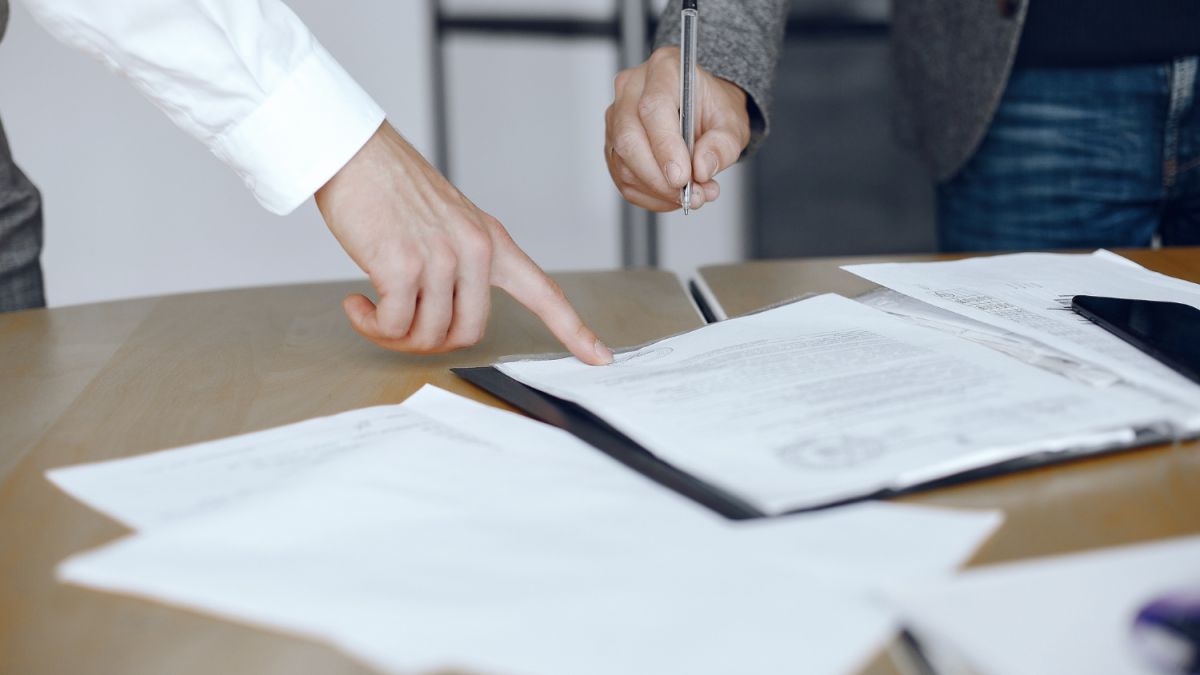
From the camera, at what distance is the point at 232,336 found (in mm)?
772

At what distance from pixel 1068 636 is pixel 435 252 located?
0.41 metres

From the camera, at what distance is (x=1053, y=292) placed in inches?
27.3

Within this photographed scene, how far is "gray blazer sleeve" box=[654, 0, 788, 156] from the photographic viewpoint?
0.95m

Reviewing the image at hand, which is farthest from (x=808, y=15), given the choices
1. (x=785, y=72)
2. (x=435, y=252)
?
(x=435, y=252)

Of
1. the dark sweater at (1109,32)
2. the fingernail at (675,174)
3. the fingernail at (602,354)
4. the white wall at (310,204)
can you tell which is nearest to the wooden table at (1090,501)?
the fingernail at (602,354)

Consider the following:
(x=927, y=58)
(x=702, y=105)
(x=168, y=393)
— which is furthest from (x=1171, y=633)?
(x=927, y=58)

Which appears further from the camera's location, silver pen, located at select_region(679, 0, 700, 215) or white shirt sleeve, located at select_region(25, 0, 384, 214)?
silver pen, located at select_region(679, 0, 700, 215)

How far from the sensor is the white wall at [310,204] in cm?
200

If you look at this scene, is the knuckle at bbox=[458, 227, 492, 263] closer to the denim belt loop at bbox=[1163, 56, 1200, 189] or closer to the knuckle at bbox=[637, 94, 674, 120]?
the knuckle at bbox=[637, 94, 674, 120]

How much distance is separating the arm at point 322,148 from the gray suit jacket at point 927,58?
0.41 m

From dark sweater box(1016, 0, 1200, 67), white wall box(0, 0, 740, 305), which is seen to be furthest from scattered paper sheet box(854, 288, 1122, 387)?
white wall box(0, 0, 740, 305)

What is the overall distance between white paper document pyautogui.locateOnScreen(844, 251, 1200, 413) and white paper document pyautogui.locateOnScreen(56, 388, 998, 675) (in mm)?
191

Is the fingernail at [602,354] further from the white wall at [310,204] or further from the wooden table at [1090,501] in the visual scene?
the white wall at [310,204]

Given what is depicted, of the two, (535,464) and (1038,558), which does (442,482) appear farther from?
(1038,558)
